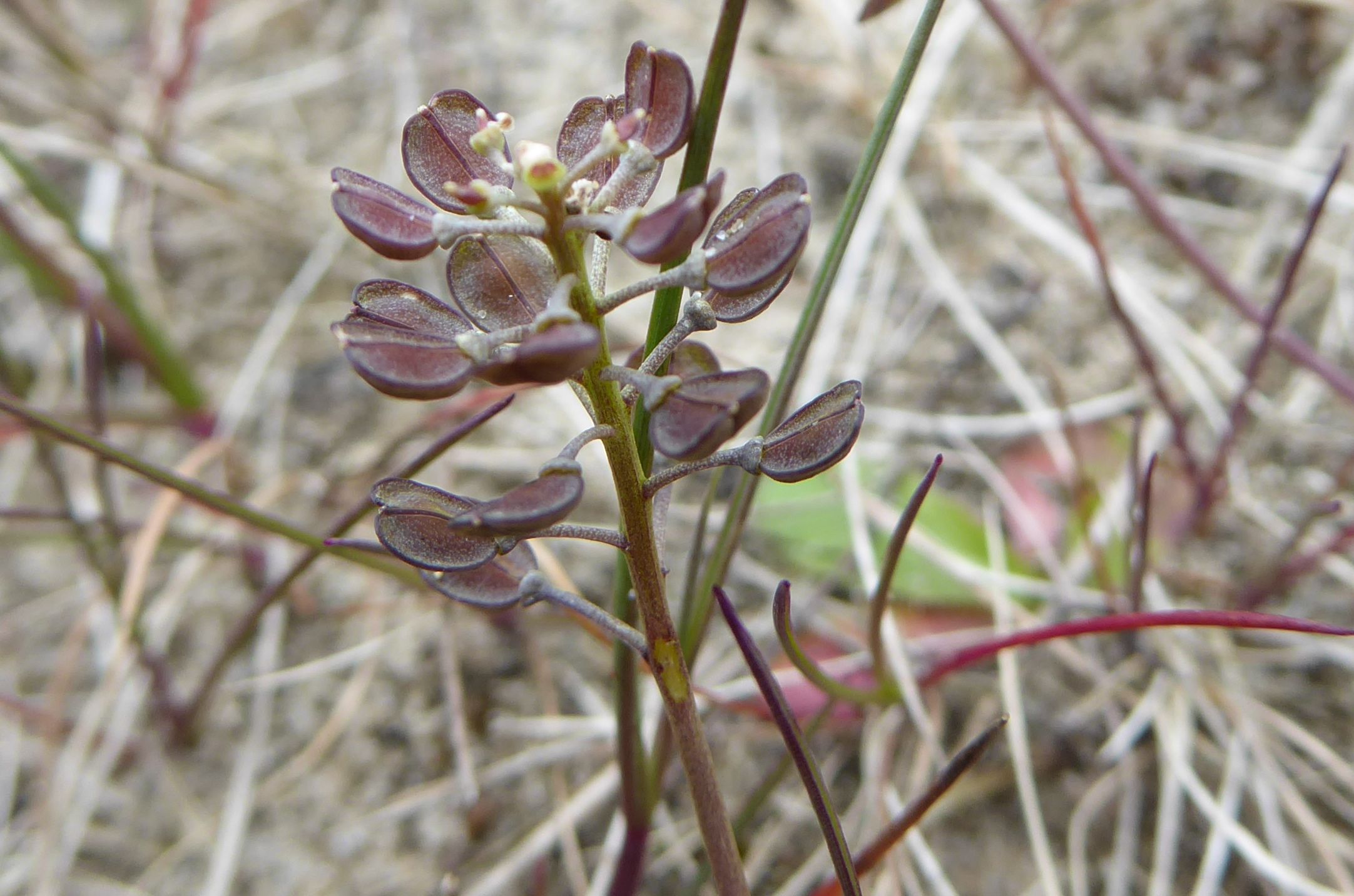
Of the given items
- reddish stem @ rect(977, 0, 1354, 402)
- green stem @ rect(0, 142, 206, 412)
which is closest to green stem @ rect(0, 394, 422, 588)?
green stem @ rect(0, 142, 206, 412)

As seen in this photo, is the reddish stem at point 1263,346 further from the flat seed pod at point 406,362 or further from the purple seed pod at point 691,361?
the flat seed pod at point 406,362

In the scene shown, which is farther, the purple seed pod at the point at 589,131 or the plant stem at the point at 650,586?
the purple seed pod at the point at 589,131

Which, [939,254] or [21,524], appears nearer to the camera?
[21,524]

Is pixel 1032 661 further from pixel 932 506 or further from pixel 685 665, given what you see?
pixel 685 665

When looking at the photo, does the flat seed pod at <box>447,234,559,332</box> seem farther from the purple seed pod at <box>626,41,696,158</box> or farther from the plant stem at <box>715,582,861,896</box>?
the plant stem at <box>715,582,861,896</box>

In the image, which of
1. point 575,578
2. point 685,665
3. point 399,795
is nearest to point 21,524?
point 399,795

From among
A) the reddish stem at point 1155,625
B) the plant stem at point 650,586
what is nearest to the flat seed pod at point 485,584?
the plant stem at point 650,586

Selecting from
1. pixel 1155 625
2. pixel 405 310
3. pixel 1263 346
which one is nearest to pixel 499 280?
pixel 405 310

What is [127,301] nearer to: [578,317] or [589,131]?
[589,131]
